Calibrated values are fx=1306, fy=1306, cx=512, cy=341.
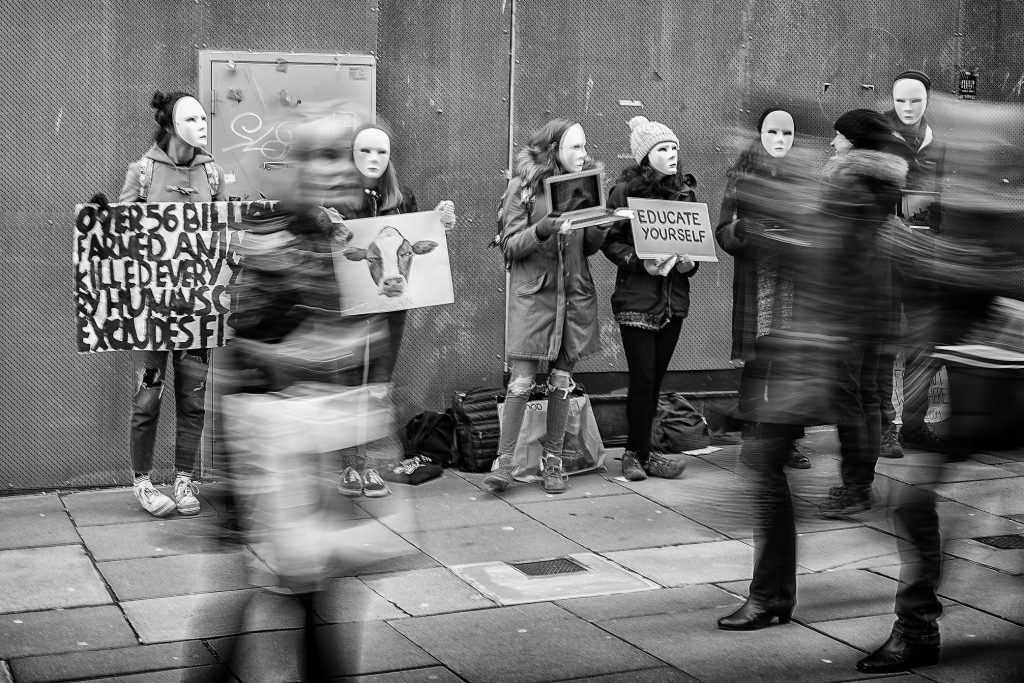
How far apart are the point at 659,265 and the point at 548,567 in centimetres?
218

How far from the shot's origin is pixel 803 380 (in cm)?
488

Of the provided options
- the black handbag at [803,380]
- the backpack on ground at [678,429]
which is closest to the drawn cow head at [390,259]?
the backpack on ground at [678,429]

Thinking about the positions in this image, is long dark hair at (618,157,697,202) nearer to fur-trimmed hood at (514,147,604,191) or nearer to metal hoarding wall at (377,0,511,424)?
fur-trimmed hood at (514,147,604,191)

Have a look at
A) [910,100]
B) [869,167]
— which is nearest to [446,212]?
[869,167]

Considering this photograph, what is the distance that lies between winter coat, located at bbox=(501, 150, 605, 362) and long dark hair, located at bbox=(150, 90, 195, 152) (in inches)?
73.6

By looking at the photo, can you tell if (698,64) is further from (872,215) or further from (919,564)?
(919,564)

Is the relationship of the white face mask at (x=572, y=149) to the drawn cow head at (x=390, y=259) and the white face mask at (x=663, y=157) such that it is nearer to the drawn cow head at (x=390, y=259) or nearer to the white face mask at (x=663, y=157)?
the white face mask at (x=663, y=157)

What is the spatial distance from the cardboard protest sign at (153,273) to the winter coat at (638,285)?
2063 millimetres

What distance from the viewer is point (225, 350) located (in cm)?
403

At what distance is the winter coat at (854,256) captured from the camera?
4.72m

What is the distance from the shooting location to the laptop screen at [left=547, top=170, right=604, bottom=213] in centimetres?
724

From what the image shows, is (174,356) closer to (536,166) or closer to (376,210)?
(376,210)

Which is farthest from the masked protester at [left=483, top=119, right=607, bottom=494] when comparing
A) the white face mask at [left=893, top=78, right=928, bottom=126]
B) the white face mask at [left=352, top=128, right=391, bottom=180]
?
the white face mask at [left=893, top=78, right=928, bottom=126]

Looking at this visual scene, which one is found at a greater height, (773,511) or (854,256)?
(854,256)
